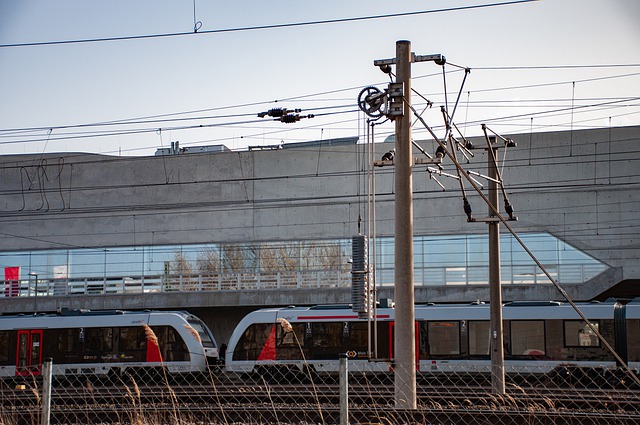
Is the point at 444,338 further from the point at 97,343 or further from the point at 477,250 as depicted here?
the point at 477,250

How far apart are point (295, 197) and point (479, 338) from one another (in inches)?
631

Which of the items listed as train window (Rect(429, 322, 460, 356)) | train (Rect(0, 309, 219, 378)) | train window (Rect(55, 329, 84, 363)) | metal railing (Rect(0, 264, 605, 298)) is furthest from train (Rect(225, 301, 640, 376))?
metal railing (Rect(0, 264, 605, 298))

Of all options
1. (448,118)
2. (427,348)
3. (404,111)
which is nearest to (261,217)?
(427,348)

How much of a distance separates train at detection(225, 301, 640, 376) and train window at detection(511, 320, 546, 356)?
0.10ft

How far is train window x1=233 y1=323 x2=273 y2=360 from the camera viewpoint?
27547mm

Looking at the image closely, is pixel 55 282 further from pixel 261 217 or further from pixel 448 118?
pixel 448 118

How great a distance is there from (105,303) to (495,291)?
2469 centimetres

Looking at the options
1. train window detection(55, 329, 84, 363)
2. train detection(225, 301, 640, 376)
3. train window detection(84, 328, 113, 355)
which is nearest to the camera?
train detection(225, 301, 640, 376)

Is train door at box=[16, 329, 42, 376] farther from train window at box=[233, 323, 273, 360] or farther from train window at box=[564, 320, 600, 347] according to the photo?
train window at box=[564, 320, 600, 347]

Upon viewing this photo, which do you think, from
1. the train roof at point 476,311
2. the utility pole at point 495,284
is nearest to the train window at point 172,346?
the train roof at point 476,311

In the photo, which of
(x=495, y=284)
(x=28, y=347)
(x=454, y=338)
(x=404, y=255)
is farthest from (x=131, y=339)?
(x=404, y=255)

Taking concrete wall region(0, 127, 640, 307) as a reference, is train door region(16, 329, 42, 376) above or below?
below

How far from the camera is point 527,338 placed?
2569 centimetres

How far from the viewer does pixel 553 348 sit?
83.4 feet
